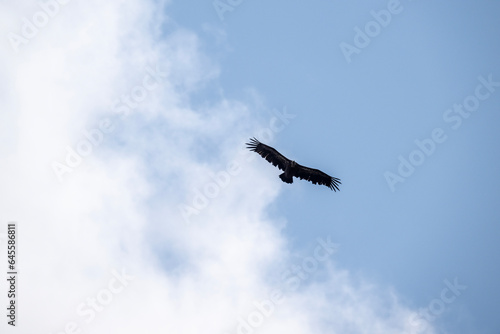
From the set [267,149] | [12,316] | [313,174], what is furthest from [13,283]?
[313,174]

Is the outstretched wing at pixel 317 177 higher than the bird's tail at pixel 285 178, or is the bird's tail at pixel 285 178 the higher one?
the outstretched wing at pixel 317 177

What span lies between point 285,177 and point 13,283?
21.3 metres

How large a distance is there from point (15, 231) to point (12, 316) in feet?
21.4

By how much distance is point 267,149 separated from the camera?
39.3 metres

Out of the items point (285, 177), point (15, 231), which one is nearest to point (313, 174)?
point (285, 177)

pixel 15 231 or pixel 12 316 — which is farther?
pixel 15 231

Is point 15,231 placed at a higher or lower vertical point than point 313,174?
lower

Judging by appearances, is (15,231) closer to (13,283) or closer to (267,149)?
(13,283)

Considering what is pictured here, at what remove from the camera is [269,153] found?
39500 mm

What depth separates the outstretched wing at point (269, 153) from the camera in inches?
1544

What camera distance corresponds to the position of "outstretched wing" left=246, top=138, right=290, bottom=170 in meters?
39.2

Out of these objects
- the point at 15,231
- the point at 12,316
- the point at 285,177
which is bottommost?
the point at 12,316

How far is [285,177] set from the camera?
130ft

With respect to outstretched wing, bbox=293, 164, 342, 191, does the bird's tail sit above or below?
below
